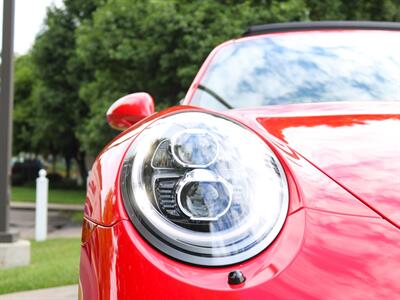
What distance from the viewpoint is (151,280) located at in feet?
3.65

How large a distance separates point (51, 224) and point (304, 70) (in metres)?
13.6

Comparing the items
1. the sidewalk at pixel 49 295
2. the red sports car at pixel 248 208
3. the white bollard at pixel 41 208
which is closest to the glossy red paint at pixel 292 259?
the red sports car at pixel 248 208

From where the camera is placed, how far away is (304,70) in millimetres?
2520

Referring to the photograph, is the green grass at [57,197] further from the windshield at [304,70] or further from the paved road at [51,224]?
the windshield at [304,70]

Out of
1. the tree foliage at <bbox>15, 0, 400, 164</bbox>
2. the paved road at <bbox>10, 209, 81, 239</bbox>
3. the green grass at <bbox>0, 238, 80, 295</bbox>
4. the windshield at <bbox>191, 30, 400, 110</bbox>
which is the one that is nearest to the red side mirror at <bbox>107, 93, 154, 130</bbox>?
the windshield at <bbox>191, 30, 400, 110</bbox>

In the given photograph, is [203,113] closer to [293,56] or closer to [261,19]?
[293,56]

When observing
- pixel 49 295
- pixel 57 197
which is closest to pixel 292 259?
pixel 49 295

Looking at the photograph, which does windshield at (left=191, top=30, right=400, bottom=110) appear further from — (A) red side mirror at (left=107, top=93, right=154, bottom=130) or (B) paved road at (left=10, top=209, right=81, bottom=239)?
(B) paved road at (left=10, top=209, right=81, bottom=239)

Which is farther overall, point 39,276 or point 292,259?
point 39,276

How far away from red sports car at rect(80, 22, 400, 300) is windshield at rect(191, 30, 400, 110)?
0.69 metres

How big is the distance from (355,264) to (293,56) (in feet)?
5.44

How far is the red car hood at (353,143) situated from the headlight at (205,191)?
5.3 inches

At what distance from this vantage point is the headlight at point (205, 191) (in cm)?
117

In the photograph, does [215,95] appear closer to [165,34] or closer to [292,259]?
[292,259]
